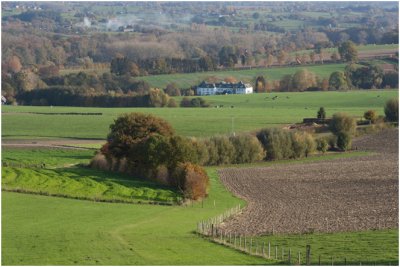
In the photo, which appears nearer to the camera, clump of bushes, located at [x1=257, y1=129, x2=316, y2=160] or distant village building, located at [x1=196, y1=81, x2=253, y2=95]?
clump of bushes, located at [x1=257, y1=129, x2=316, y2=160]

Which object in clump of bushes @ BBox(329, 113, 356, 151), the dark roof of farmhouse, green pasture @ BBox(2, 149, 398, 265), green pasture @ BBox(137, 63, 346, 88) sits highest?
green pasture @ BBox(137, 63, 346, 88)

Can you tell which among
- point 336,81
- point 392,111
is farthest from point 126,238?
point 336,81

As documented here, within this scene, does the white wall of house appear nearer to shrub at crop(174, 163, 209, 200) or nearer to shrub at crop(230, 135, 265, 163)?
shrub at crop(230, 135, 265, 163)

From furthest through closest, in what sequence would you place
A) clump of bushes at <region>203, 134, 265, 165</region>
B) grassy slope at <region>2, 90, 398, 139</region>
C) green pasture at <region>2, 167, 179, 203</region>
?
grassy slope at <region>2, 90, 398, 139</region>, clump of bushes at <region>203, 134, 265, 165</region>, green pasture at <region>2, 167, 179, 203</region>

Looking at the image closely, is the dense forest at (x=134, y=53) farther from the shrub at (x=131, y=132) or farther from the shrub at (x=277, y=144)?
the shrub at (x=131, y=132)

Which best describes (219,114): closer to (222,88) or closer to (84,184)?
(222,88)

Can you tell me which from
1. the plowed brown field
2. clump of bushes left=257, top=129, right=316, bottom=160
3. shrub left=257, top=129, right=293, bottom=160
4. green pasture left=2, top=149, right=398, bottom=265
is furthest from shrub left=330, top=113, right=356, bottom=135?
green pasture left=2, top=149, right=398, bottom=265
